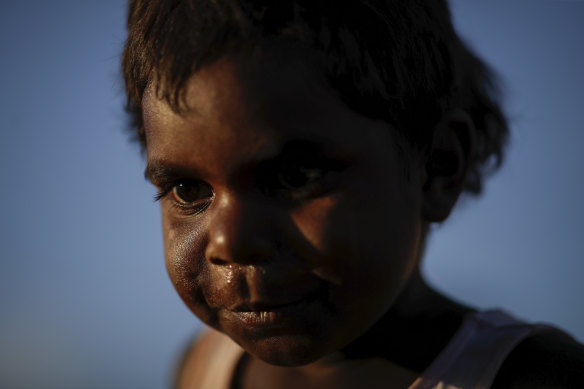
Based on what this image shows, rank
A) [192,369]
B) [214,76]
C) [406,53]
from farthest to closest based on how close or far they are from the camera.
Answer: [192,369] < [406,53] < [214,76]

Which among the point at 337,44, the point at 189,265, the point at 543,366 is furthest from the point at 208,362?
the point at 337,44

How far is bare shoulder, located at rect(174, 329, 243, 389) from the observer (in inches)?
48.3

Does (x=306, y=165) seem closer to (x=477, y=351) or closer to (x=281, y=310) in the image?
(x=281, y=310)

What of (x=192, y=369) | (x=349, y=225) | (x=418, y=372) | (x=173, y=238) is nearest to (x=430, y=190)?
(x=349, y=225)

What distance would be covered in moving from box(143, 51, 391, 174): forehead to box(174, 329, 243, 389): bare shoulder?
0.67m

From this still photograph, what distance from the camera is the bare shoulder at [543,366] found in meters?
0.86

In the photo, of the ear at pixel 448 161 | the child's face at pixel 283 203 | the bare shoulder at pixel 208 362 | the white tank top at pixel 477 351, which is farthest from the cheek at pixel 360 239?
the bare shoulder at pixel 208 362

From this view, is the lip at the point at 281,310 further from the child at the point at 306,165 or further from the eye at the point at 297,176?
the eye at the point at 297,176

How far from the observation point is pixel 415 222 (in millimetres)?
872

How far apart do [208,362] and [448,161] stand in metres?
0.81

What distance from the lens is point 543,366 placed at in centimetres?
88

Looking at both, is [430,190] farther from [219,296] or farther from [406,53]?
[219,296]

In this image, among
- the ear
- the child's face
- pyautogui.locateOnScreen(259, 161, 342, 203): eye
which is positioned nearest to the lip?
the child's face

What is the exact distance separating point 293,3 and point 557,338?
801 millimetres
